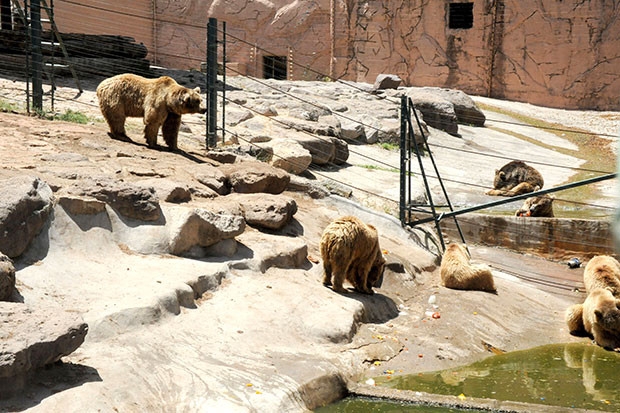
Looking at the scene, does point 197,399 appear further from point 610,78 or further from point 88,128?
point 610,78

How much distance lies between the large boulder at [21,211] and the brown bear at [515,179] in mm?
11064

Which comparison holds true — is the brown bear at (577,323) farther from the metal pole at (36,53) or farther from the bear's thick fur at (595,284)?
the metal pole at (36,53)

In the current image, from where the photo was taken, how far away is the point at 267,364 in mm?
6984

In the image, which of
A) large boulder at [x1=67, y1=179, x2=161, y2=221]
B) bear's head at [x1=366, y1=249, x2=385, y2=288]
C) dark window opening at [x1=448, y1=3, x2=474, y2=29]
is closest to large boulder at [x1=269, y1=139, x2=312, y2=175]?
bear's head at [x1=366, y1=249, x2=385, y2=288]

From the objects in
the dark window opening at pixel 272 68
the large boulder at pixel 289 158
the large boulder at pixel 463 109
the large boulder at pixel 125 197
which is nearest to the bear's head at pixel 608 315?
the large boulder at pixel 125 197

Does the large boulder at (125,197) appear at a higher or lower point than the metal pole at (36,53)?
lower

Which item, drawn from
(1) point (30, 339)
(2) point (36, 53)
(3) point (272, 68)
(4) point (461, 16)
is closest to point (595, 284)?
(1) point (30, 339)

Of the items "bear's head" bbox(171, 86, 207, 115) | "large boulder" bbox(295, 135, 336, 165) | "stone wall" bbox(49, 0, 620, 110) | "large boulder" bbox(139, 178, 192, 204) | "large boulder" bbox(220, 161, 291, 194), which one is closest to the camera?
"large boulder" bbox(139, 178, 192, 204)

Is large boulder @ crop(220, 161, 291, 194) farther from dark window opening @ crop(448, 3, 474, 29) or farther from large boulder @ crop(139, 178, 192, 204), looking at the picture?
dark window opening @ crop(448, 3, 474, 29)

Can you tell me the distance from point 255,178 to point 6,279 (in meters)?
4.90

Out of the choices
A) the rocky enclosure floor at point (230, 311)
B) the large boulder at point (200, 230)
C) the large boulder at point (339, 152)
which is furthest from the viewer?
the large boulder at point (339, 152)

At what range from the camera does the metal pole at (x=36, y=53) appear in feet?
43.5

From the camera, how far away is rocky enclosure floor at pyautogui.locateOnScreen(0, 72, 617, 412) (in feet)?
20.5

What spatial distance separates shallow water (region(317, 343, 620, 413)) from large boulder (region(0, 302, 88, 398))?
7.63 feet
